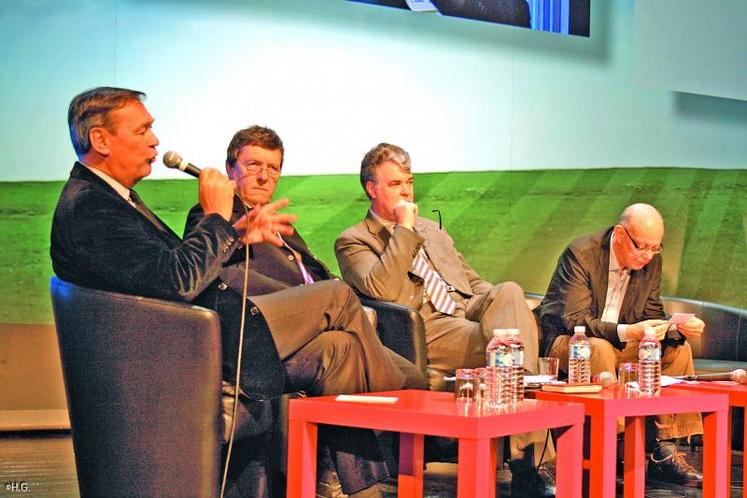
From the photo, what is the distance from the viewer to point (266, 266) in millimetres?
3203

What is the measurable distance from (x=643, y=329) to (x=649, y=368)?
80 cm

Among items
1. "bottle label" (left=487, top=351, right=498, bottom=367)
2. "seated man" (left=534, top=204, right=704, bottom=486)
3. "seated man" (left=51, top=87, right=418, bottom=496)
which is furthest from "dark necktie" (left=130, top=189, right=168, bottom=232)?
"seated man" (left=534, top=204, right=704, bottom=486)

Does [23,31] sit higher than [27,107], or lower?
higher

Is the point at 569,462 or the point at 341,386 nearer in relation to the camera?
the point at 569,462

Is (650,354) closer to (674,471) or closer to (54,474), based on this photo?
(674,471)

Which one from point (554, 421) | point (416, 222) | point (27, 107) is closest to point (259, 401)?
point (554, 421)

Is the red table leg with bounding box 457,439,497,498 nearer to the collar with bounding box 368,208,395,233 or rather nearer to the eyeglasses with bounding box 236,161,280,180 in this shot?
the eyeglasses with bounding box 236,161,280,180

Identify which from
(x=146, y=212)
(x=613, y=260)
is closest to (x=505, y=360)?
(x=146, y=212)

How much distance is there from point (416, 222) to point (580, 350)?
4.32ft

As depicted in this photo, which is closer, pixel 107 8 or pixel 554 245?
pixel 107 8

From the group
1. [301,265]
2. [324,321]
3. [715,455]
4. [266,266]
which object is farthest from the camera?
[301,265]

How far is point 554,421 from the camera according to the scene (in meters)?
2.49

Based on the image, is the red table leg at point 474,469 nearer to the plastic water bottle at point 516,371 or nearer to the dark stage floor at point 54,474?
the plastic water bottle at point 516,371

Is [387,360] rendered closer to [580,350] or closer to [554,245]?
[580,350]
